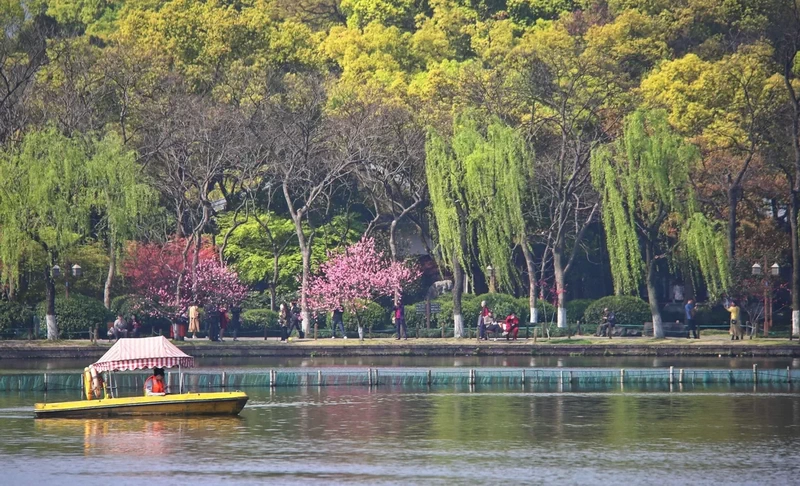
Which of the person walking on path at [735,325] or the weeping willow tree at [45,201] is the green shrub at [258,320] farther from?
the person walking on path at [735,325]

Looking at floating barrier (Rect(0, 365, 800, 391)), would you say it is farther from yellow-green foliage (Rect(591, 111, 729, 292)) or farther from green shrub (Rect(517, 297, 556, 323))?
green shrub (Rect(517, 297, 556, 323))

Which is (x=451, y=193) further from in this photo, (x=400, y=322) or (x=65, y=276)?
(x=65, y=276)

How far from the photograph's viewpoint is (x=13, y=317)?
6512cm

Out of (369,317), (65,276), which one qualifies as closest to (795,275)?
(369,317)

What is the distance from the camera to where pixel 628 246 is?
6669 cm

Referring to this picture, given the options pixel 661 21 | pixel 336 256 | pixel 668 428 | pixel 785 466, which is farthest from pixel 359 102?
pixel 785 466

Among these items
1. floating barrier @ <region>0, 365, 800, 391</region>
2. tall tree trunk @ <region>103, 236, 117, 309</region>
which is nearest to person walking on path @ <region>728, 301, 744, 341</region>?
floating barrier @ <region>0, 365, 800, 391</region>

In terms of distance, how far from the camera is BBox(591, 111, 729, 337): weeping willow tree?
214 ft

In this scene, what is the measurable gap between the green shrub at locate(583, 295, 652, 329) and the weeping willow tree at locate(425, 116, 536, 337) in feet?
15.7

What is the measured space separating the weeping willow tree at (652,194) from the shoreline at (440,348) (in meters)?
3.13

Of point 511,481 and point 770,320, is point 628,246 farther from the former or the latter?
point 511,481

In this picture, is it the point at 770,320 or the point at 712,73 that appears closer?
Answer: the point at 770,320

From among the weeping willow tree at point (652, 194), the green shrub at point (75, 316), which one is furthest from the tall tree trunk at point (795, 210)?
the green shrub at point (75, 316)

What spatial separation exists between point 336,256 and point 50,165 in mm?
15715
